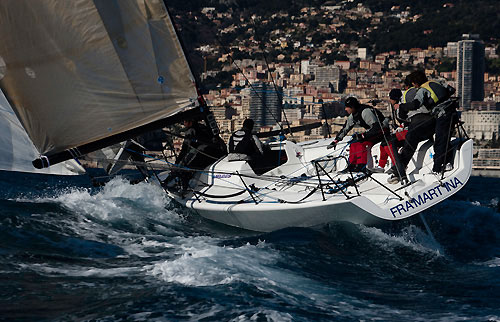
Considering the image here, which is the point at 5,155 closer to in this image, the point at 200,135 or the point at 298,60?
the point at 200,135

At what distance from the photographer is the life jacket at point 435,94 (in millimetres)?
6746

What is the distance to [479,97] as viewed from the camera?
→ 59.2 metres

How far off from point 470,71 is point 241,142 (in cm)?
5470

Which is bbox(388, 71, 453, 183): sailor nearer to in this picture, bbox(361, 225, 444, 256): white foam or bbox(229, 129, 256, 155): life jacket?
bbox(361, 225, 444, 256): white foam

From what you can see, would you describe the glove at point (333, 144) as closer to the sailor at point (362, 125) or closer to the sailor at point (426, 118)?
the sailor at point (362, 125)

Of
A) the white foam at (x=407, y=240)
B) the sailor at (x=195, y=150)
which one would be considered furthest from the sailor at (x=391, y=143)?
the sailor at (x=195, y=150)

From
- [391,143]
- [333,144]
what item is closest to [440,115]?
[391,143]

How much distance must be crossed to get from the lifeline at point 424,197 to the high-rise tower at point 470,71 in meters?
53.8

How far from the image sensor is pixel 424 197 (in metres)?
6.29

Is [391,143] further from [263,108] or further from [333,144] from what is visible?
[263,108]

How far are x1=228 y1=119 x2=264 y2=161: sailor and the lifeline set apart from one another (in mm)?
2263

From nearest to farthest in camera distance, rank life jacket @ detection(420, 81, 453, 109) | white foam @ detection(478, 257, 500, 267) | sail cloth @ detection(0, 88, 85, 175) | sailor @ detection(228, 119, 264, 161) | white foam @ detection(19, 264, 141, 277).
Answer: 1. white foam @ detection(19, 264, 141, 277)
2. white foam @ detection(478, 257, 500, 267)
3. life jacket @ detection(420, 81, 453, 109)
4. sail cloth @ detection(0, 88, 85, 175)
5. sailor @ detection(228, 119, 264, 161)

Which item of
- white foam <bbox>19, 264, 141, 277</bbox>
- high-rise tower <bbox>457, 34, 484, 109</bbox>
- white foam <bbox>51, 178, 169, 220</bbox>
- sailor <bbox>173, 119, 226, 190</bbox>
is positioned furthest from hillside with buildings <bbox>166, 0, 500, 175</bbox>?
white foam <bbox>19, 264, 141, 277</bbox>

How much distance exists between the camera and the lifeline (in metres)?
6.20
